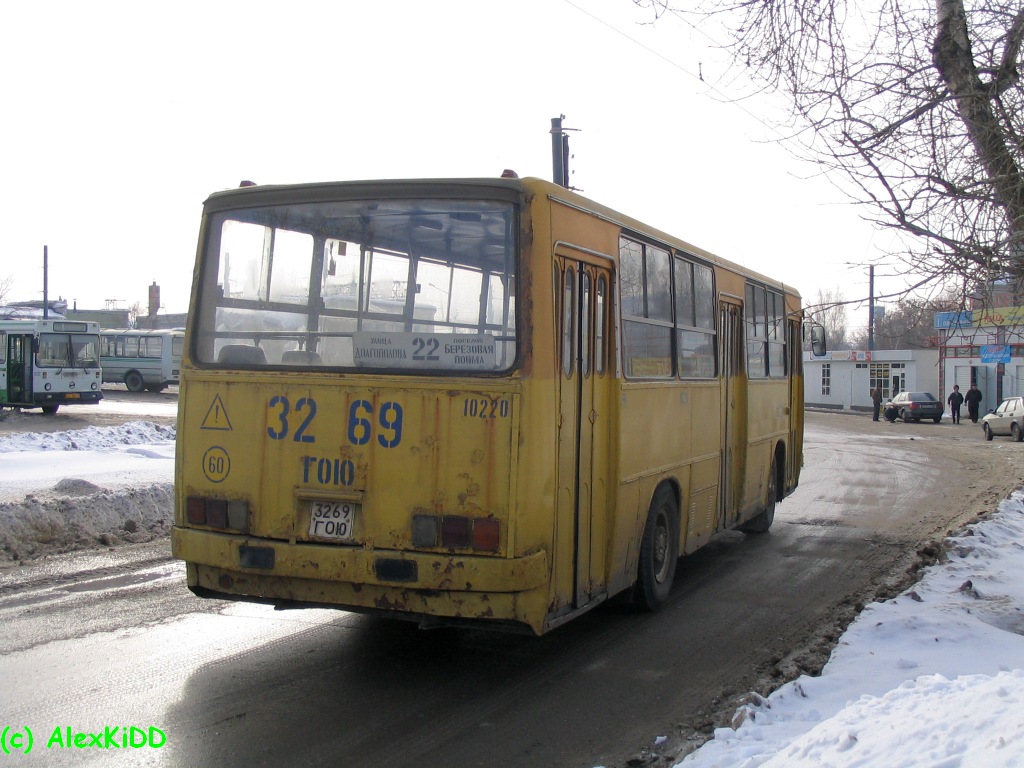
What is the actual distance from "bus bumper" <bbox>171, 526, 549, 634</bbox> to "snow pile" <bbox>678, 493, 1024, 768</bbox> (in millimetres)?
1344

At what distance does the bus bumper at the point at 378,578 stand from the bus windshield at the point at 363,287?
1128 mm

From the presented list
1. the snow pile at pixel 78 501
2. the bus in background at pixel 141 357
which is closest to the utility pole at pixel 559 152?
the snow pile at pixel 78 501

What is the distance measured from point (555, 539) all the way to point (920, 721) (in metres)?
2.25

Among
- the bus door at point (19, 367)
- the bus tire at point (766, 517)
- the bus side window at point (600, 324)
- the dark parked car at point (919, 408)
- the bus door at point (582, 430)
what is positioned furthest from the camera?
the dark parked car at point (919, 408)

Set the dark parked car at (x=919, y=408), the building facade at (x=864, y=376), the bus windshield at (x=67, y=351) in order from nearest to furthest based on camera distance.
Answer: the bus windshield at (x=67, y=351) < the dark parked car at (x=919, y=408) < the building facade at (x=864, y=376)

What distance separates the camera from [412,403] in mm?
5645

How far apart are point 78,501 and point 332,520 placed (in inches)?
230

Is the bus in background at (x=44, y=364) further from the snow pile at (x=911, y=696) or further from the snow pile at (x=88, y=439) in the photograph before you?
the snow pile at (x=911, y=696)

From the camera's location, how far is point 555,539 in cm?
Answer: 570

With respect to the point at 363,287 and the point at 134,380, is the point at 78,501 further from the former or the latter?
the point at 134,380

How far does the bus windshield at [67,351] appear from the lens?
32.3 metres

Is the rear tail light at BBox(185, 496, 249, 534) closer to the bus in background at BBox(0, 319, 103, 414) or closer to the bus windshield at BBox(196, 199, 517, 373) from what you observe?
the bus windshield at BBox(196, 199, 517, 373)

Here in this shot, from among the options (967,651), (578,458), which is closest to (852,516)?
(967,651)

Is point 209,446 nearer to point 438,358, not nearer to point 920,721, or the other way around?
point 438,358
